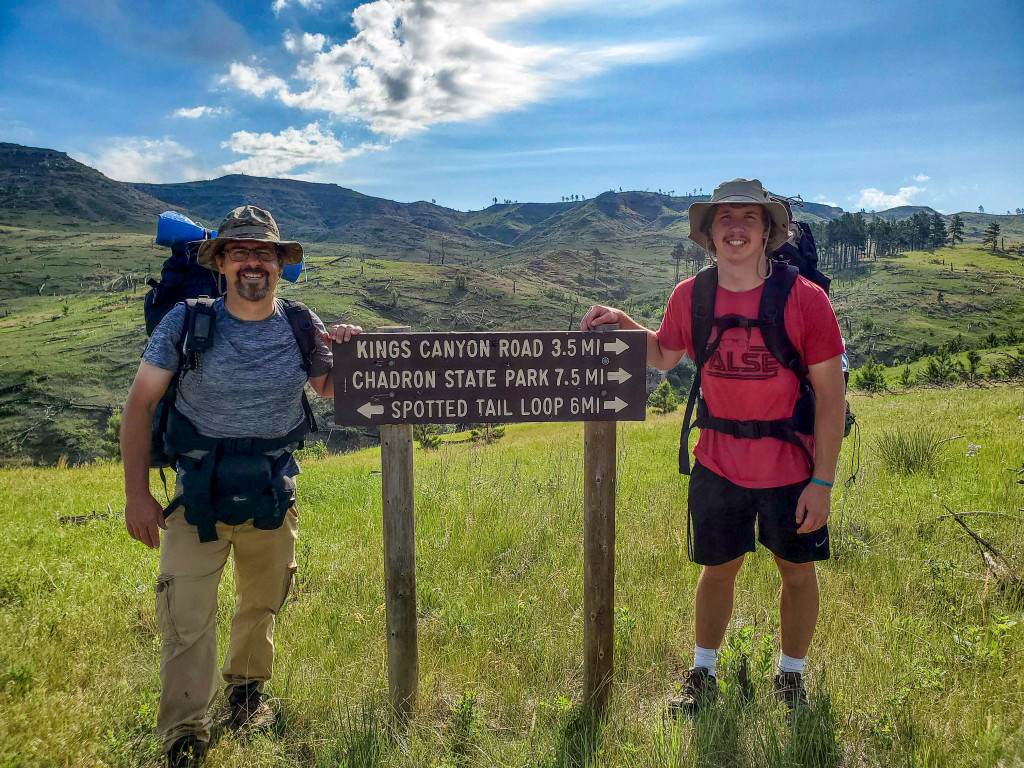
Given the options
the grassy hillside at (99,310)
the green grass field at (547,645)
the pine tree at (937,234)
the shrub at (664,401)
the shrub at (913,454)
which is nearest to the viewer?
the green grass field at (547,645)

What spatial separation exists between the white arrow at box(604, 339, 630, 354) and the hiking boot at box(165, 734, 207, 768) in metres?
2.47

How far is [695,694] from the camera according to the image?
276 centimetres

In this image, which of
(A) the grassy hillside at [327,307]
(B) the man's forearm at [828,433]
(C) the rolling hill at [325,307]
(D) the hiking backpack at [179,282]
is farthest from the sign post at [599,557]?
(A) the grassy hillside at [327,307]

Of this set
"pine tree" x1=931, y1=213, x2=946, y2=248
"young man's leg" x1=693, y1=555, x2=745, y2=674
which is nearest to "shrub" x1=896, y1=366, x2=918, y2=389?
"young man's leg" x1=693, y1=555, x2=745, y2=674

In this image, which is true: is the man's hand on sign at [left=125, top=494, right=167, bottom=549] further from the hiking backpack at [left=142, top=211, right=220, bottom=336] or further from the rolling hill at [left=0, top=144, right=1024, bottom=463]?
the rolling hill at [left=0, top=144, right=1024, bottom=463]

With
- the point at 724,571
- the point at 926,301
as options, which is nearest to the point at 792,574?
the point at 724,571

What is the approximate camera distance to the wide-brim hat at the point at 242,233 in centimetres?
269

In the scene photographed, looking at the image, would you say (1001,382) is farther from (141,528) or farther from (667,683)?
(141,528)

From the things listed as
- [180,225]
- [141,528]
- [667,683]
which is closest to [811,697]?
[667,683]

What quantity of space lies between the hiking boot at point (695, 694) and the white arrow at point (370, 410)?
6.14ft

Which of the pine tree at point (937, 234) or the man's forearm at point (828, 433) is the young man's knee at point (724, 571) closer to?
the man's forearm at point (828, 433)

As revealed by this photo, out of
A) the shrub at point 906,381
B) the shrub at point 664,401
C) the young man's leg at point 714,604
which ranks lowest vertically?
the shrub at point 664,401

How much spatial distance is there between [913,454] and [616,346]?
5.55 m

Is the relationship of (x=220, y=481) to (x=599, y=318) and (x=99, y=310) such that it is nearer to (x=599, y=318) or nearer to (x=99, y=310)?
(x=599, y=318)
